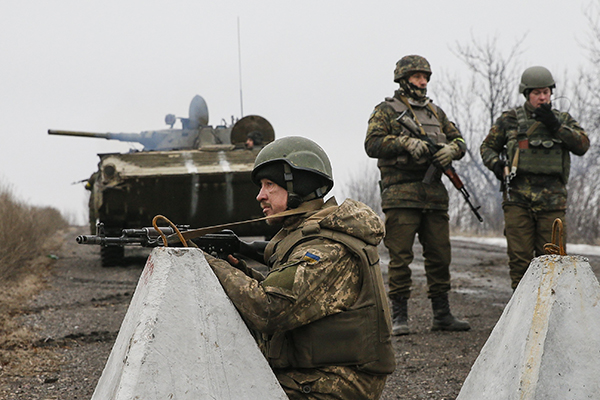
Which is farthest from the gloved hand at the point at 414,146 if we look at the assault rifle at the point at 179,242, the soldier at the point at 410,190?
the assault rifle at the point at 179,242

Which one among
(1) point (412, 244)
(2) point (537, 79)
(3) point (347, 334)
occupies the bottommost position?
(1) point (412, 244)

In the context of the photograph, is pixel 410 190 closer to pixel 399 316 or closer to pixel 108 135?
pixel 399 316

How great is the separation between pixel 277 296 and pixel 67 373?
112 inches

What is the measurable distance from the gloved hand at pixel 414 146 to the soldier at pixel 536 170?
806 millimetres

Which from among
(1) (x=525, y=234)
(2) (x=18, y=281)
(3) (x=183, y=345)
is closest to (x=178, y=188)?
(2) (x=18, y=281)

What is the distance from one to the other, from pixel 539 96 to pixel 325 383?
404 cm

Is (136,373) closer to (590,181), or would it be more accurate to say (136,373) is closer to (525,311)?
(525,311)

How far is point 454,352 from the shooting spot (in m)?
5.22

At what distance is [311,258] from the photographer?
2672 millimetres

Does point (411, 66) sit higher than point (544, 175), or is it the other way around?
point (411, 66)

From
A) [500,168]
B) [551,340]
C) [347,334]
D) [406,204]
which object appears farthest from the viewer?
[500,168]

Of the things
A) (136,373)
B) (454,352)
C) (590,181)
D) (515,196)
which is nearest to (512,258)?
(515,196)

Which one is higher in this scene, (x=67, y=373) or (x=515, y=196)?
(x=515, y=196)

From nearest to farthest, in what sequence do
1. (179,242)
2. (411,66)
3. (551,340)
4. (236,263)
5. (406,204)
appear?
(551,340), (179,242), (236,263), (406,204), (411,66)
